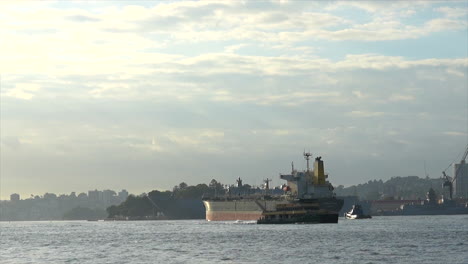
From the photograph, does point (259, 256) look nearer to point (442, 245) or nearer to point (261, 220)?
point (442, 245)

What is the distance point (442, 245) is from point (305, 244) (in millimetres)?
15214

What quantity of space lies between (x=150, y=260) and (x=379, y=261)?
20.9 metres

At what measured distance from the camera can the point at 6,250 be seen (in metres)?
106

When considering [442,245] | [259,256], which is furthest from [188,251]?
[442,245]

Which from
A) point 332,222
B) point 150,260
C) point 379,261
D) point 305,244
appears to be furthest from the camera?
point 332,222

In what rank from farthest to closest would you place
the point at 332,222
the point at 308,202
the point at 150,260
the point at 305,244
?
the point at 308,202, the point at 332,222, the point at 305,244, the point at 150,260

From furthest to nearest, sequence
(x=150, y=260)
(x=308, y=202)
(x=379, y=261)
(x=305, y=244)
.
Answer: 1. (x=308, y=202)
2. (x=305, y=244)
3. (x=150, y=260)
4. (x=379, y=261)

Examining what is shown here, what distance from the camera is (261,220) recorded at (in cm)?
18138

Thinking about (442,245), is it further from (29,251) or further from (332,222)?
(332,222)

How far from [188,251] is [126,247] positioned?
14.9 metres

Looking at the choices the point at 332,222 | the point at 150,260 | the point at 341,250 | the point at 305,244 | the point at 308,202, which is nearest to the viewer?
the point at 150,260

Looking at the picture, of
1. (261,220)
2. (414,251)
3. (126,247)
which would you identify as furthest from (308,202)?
(414,251)

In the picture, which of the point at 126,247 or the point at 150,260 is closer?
the point at 150,260

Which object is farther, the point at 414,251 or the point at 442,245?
the point at 442,245
